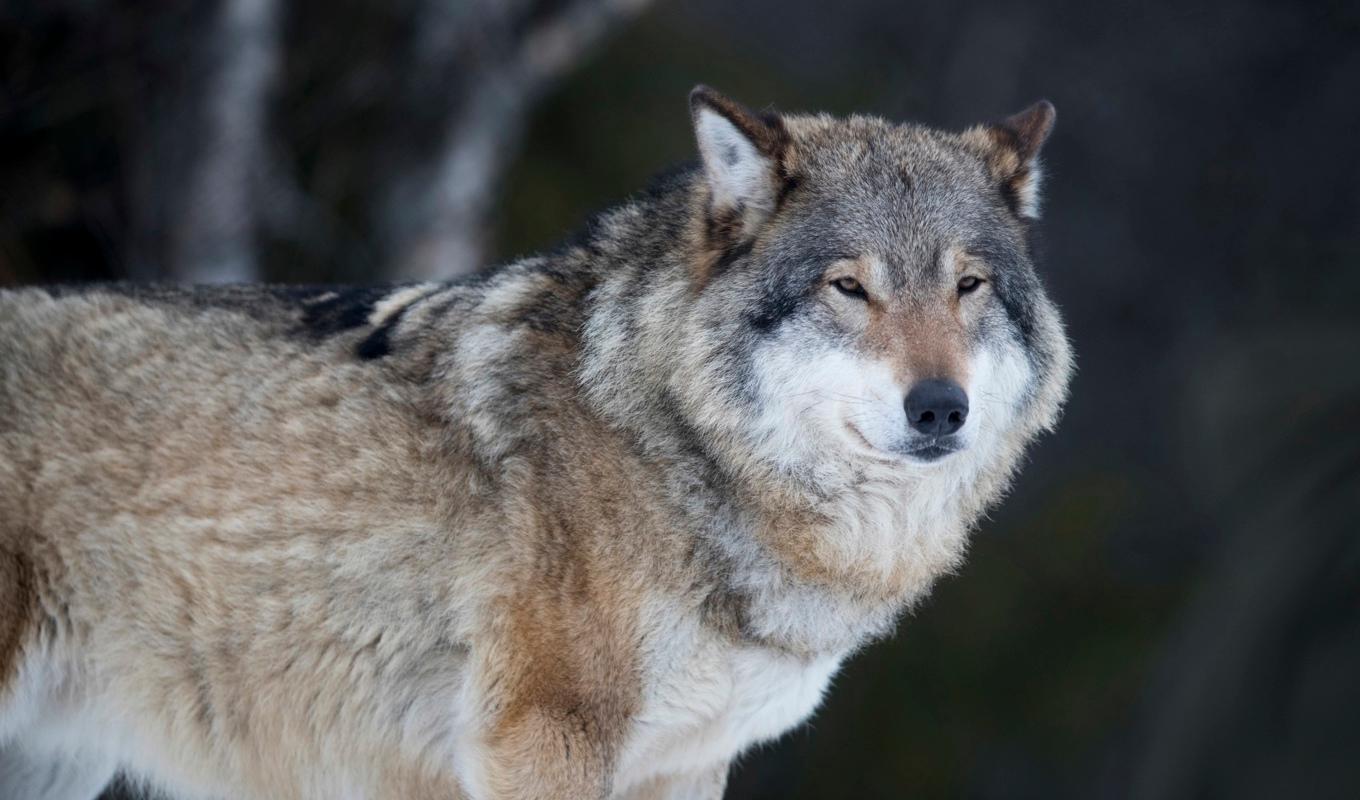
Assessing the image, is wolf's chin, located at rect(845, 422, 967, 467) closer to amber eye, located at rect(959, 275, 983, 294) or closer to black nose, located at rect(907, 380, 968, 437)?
black nose, located at rect(907, 380, 968, 437)

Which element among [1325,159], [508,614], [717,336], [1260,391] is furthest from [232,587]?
[1325,159]

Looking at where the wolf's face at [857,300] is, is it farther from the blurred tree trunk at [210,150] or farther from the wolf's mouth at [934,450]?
the blurred tree trunk at [210,150]

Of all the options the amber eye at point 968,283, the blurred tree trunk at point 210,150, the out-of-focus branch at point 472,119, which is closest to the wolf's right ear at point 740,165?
the amber eye at point 968,283

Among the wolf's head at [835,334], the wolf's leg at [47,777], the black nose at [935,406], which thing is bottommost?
the wolf's leg at [47,777]

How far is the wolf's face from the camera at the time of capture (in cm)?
367

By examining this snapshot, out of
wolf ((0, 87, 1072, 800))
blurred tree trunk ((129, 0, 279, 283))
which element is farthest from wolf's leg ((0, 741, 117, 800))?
blurred tree trunk ((129, 0, 279, 283))

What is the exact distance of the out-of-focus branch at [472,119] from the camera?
8.94 m

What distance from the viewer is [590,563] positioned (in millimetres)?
3730

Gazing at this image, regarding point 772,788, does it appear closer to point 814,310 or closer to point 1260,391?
point 1260,391

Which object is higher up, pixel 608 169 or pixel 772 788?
pixel 608 169

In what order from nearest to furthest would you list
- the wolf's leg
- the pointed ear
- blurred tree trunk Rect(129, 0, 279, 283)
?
the pointed ear
the wolf's leg
blurred tree trunk Rect(129, 0, 279, 283)

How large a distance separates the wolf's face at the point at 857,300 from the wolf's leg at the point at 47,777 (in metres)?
2.37

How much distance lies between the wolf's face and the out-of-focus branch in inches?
205

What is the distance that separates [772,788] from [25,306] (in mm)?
7080
